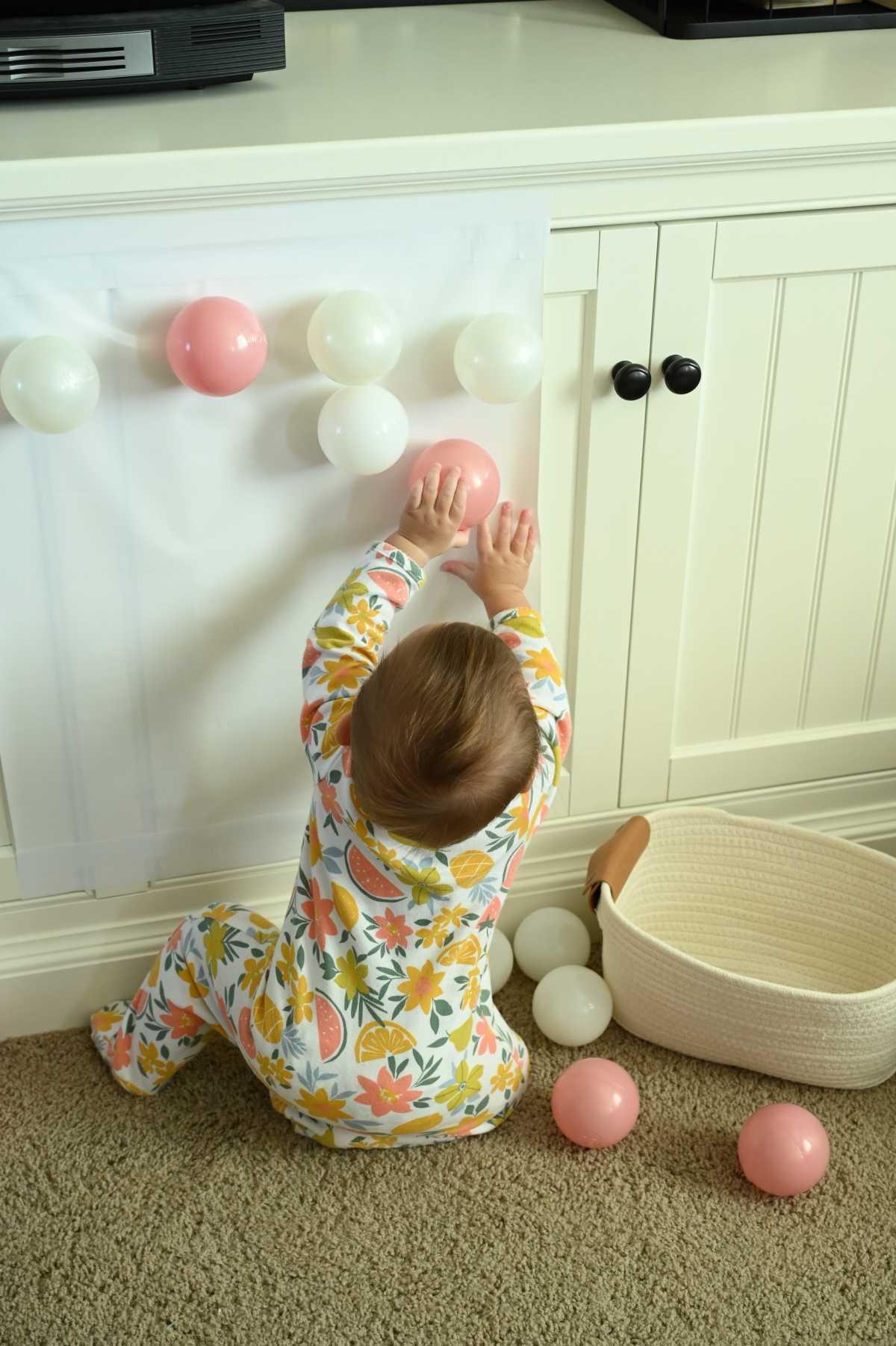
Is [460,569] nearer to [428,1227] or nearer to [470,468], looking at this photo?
[470,468]

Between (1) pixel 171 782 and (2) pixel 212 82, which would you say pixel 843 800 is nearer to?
(1) pixel 171 782

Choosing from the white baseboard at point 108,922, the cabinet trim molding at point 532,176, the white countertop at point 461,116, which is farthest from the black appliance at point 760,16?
the white baseboard at point 108,922

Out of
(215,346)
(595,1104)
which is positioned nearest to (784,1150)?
(595,1104)

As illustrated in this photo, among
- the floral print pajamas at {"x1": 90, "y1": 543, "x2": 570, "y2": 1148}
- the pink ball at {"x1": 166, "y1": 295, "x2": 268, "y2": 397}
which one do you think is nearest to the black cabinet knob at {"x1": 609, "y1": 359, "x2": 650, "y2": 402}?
the floral print pajamas at {"x1": 90, "y1": 543, "x2": 570, "y2": 1148}

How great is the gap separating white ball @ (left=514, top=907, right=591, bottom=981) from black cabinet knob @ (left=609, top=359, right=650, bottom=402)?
0.58 meters

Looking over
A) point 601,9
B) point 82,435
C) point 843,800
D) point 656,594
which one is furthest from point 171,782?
point 601,9

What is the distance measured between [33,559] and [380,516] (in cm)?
31

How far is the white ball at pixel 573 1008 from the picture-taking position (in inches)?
52.1

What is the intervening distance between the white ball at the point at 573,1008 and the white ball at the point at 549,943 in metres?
0.05

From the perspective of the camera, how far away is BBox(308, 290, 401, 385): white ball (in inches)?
40.7

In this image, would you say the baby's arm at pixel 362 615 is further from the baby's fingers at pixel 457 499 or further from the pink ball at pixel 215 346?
the pink ball at pixel 215 346

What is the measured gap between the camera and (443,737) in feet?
3.14

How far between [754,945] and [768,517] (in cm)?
48

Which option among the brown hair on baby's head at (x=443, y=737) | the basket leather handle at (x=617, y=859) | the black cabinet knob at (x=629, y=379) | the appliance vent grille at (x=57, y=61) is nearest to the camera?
the brown hair on baby's head at (x=443, y=737)
